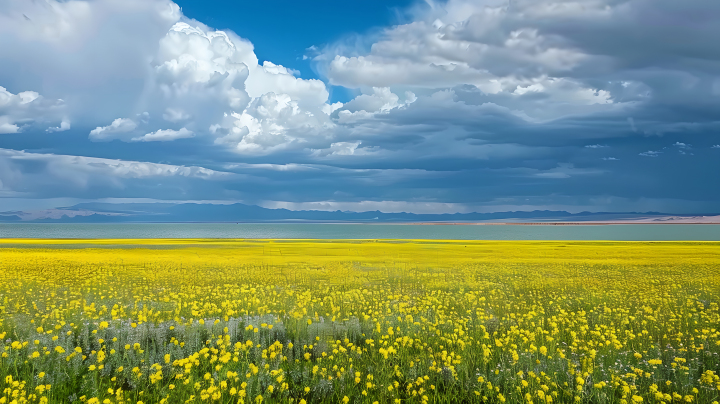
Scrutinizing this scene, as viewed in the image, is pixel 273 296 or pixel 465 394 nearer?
pixel 465 394

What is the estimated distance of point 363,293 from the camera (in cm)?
1747

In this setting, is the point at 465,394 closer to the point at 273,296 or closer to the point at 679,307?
the point at 273,296

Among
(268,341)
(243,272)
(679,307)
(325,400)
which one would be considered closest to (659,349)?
(679,307)

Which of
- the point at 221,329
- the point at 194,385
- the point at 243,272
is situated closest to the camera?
the point at 194,385

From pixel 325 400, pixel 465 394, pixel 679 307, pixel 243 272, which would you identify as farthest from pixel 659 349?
pixel 243 272

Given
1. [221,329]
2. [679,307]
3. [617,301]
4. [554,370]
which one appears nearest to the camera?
[554,370]

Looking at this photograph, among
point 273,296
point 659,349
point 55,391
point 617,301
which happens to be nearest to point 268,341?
point 55,391

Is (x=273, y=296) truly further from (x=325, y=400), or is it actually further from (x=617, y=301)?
(x=617, y=301)

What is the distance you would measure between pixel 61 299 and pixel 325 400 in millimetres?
13214

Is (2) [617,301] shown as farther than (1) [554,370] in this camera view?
Yes

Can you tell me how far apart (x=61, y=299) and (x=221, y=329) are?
29.2 feet

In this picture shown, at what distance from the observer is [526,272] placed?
28.1m

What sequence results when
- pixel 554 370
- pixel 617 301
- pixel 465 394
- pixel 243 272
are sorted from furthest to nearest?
1. pixel 243 272
2. pixel 617 301
3. pixel 554 370
4. pixel 465 394

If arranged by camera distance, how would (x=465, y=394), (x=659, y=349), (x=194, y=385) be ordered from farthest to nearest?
(x=659, y=349) → (x=465, y=394) → (x=194, y=385)
